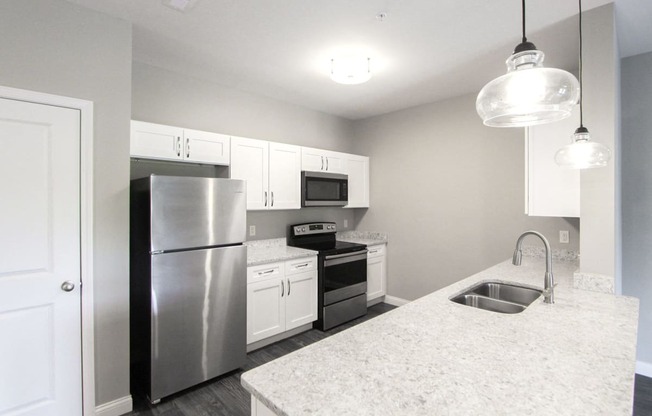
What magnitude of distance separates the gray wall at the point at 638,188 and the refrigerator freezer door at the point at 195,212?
3.39 metres

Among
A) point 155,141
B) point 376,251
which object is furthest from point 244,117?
point 376,251

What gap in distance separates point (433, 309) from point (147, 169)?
263 cm

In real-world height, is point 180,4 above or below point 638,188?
above

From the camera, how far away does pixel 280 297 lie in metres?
3.18

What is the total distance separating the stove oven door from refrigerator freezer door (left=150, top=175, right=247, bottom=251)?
122 cm

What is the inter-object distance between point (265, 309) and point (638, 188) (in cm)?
353

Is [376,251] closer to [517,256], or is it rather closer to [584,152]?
[517,256]

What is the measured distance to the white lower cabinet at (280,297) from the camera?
2.97 meters

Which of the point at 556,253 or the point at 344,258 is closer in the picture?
the point at 556,253

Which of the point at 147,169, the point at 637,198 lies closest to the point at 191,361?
the point at 147,169

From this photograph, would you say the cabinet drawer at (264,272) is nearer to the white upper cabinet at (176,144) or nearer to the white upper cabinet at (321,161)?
the white upper cabinet at (176,144)

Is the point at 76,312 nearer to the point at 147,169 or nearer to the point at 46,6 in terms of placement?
the point at 147,169

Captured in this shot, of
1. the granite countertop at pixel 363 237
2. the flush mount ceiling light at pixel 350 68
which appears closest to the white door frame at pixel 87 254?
the flush mount ceiling light at pixel 350 68

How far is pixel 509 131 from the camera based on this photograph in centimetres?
329
